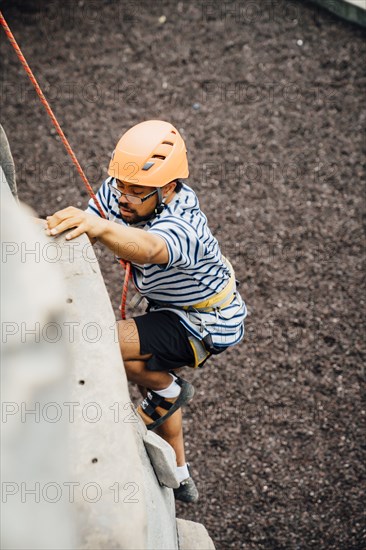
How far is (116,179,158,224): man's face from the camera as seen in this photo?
3.29m

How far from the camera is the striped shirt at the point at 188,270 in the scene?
3.20m

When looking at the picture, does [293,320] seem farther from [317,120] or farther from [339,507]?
[317,120]

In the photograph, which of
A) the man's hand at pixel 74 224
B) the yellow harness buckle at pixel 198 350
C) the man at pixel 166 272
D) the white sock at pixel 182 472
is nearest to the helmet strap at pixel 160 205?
the man at pixel 166 272

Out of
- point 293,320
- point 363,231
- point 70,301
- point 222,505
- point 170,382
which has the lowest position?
point 222,505

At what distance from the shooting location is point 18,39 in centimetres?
759

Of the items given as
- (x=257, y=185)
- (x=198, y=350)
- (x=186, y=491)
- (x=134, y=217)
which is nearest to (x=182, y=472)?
(x=186, y=491)

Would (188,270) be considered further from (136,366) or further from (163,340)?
(136,366)

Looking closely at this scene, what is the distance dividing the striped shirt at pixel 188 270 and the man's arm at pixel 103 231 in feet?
0.69

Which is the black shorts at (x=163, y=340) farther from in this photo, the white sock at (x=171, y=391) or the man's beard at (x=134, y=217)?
the man's beard at (x=134, y=217)

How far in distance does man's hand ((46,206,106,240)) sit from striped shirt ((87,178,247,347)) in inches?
13.8

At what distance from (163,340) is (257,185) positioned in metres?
3.30

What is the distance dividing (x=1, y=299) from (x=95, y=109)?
4972mm

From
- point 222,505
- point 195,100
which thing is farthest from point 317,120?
point 222,505

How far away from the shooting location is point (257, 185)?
653 cm
